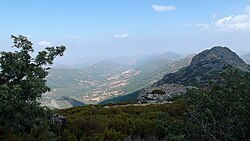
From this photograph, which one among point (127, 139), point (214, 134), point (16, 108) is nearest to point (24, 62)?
point (16, 108)

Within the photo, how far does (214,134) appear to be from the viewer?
831cm

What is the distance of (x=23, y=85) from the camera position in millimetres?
9406

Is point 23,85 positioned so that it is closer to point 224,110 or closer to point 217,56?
point 224,110

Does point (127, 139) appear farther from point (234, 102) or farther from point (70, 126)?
point (234, 102)

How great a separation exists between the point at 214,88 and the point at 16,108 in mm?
6133

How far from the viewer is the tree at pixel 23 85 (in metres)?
8.87

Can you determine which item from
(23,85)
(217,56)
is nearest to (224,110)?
(23,85)

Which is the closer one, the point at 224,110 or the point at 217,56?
the point at 224,110

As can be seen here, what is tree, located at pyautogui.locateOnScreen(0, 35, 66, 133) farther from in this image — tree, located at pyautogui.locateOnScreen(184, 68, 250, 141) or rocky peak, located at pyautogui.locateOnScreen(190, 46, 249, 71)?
rocky peak, located at pyautogui.locateOnScreen(190, 46, 249, 71)

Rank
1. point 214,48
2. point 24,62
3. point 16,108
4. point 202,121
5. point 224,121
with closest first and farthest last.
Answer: point 202,121 → point 224,121 → point 16,108 → point 24,62 → point 214,48

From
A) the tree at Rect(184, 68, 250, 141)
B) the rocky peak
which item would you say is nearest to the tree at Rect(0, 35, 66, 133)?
the tree at Rect(184, 68, 250, 141)

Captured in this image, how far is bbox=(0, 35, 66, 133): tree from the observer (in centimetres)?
887

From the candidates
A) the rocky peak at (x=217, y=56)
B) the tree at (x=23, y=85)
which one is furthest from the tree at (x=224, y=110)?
the rocky peak at (x=217, y=56)

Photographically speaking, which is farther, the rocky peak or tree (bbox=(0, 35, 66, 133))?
the rocky peak
